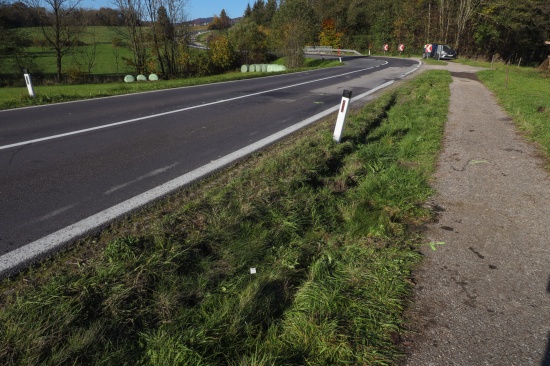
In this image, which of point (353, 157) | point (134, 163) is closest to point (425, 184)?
point (353, 157)

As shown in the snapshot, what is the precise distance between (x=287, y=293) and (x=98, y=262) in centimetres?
146

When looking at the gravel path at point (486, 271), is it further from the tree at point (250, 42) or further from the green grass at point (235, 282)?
the tree at point (250, 42)

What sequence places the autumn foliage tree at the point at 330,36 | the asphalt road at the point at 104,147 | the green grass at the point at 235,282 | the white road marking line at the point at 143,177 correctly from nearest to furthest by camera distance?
the green grass at the point at 235,282 < the asphalt road at the point at 104,147 < the white road marking line at the point at 143,177 < the autumn foliage tree at the point at 330,36

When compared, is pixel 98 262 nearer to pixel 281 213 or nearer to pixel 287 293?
pixel 287 293

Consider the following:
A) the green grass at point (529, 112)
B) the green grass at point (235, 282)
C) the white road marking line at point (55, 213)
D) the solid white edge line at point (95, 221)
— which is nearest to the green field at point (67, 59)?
the solid white edge line at point (95, 221)

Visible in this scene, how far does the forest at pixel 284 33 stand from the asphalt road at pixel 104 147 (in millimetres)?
17305

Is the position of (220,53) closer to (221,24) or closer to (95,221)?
(95,221)

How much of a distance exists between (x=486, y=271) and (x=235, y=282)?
197cm

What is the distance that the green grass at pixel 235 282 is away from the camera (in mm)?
1920

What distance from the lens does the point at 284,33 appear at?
39844 millimetres

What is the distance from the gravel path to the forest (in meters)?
25.2

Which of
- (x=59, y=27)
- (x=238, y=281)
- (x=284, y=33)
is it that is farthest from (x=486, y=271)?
(x=284, y=33)

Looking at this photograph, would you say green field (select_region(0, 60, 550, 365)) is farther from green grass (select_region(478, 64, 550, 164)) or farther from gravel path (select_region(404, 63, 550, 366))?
green grass (select_region(478, 64, 550, 164))

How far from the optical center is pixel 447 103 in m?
10.1
